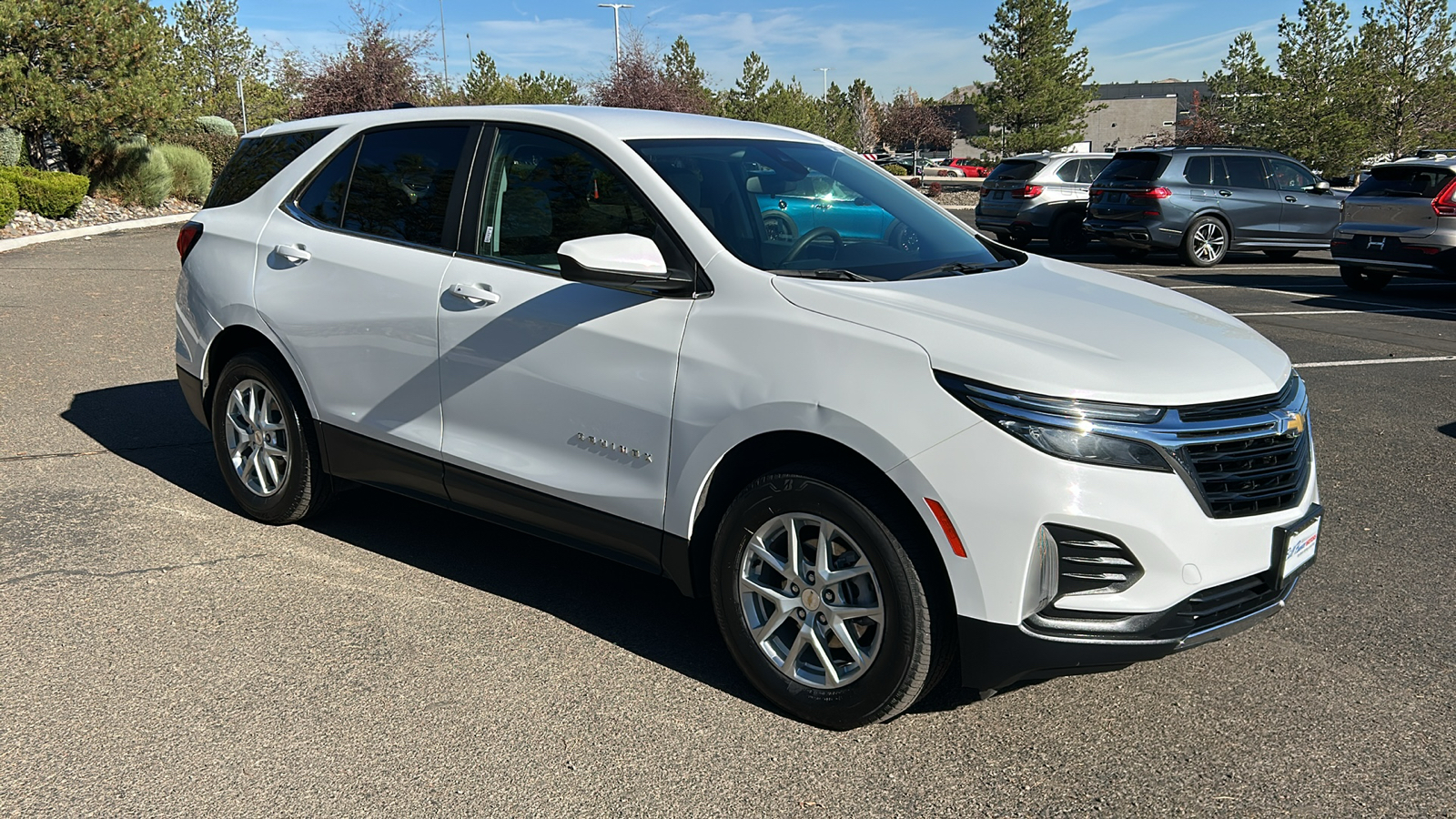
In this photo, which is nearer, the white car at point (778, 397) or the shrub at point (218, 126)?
the white car at point (778, 397)

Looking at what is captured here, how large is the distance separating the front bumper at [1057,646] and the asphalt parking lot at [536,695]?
31 centimetres

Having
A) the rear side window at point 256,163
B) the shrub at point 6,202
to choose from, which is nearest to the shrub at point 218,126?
the shrub at point 6,202

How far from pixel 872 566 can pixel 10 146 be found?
25351 millimetres

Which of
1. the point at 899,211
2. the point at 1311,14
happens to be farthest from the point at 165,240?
the point at 1311,14

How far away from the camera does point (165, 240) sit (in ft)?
67.7

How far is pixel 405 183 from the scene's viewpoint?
455 cm

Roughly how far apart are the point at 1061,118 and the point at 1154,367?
52019 mm

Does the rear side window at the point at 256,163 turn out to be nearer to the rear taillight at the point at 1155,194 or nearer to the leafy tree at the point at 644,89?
the rear taillight at the point at 1155,194

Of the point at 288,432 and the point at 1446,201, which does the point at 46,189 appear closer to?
the point at 288,432

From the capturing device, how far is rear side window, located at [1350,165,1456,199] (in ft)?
43.3

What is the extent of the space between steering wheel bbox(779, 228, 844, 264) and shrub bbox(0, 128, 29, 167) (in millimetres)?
24438

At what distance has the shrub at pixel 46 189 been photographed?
70.2 feet

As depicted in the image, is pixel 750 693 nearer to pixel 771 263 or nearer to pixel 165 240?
pixel 771 263

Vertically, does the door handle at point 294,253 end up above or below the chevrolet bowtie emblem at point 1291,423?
above
